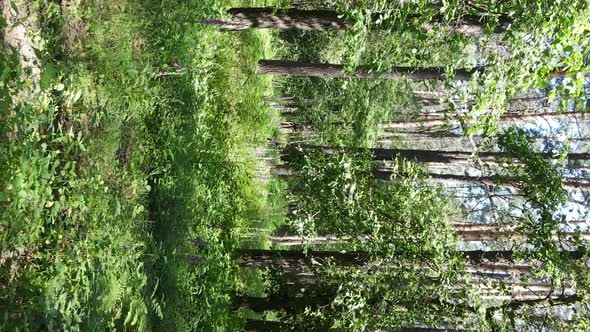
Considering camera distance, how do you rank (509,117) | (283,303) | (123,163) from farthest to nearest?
(509,117) < (283,303) < (123,163)

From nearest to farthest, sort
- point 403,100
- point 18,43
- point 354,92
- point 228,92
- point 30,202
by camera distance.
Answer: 1. point 30,202
2. point 18,43
3. point 228,92
4. point 354,92
5. point 403,100

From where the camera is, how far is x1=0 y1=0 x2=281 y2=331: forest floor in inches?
245

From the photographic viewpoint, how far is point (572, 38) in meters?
6.79

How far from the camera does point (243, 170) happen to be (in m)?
13.7

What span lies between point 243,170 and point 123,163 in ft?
16.2

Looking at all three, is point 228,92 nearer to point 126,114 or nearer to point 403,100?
point 126,114

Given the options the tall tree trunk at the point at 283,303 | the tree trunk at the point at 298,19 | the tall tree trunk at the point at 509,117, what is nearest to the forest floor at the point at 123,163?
the tall tree trunk at the point at 283,303

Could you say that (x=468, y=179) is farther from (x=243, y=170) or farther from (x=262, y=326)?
(x=262, y=326)

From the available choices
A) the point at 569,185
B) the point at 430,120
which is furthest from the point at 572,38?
the point at 430,120

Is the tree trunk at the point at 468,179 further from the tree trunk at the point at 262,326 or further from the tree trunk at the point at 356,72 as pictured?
the tree trunk at the point at 262,326

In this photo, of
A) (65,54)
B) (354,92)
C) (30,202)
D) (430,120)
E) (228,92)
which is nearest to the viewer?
(30,202)

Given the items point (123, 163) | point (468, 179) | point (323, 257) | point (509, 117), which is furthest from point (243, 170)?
point (509, 117)

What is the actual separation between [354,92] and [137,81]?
842 centimetres

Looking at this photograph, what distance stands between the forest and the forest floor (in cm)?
4
